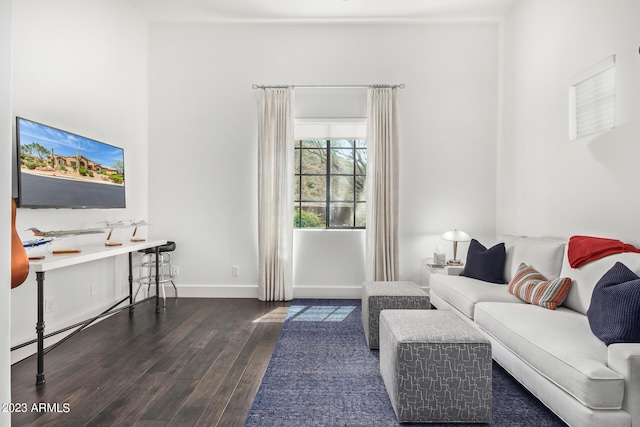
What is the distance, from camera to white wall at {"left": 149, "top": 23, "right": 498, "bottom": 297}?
4.65 metres

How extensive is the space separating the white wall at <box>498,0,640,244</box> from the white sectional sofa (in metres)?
0.42

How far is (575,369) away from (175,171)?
14.8ft

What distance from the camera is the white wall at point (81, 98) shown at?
2830 mm

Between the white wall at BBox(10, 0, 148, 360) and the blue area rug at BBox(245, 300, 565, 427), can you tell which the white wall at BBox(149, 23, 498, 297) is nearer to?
the white wall at BBox(10, 0, 148, 360)

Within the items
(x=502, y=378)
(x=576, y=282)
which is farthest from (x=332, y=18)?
(x=502, y=378)

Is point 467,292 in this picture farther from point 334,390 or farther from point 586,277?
point 334,390

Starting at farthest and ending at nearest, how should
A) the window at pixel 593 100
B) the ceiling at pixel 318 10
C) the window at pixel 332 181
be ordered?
the window at pixel 332 181 < the ceiling at pixel 318 10 < the window at pixel 593 100

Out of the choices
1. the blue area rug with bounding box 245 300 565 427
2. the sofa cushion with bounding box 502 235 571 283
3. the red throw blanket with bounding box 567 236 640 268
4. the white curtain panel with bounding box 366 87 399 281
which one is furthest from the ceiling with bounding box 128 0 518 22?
the blue area rug with bounding box 245 300 565 427

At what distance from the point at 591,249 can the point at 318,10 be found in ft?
12.5

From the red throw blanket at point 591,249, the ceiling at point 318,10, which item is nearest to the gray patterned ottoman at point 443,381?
the red throw blanket at point 591,249

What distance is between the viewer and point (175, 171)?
15.5ft

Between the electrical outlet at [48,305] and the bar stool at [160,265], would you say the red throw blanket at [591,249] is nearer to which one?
the bar stool at [160,265]

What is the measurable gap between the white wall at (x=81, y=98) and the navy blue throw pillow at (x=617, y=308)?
3.89 m

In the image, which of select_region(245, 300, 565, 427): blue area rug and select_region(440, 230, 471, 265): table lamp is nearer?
select_region(245, 300, 565, 427): blue area rug
